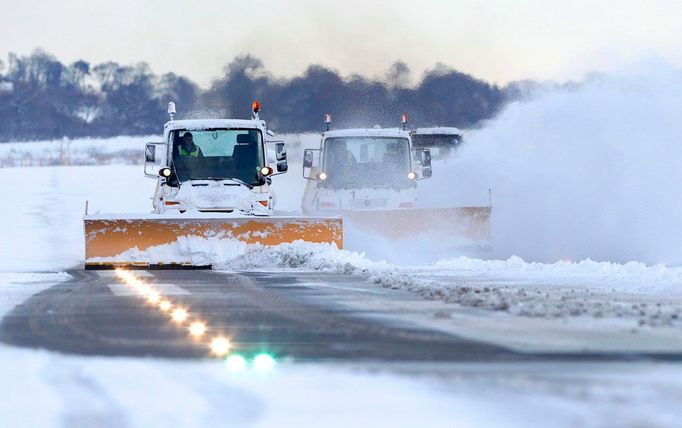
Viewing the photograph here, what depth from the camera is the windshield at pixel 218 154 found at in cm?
2345

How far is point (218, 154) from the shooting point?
78.0ft

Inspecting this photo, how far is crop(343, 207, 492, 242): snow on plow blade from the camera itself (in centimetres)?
2369

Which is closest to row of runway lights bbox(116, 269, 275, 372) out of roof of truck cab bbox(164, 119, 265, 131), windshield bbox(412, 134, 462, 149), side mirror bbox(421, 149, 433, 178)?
roof of truck cab bbox(164, 119, 265, 131)

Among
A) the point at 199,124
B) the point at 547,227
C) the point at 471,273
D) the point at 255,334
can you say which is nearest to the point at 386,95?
the point at 547,227

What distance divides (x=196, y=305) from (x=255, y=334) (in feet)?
9.62

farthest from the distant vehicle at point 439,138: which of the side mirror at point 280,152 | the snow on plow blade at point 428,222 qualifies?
the side mirror at point 280,152

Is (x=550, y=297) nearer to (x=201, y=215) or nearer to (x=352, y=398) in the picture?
(x=352, y=398)

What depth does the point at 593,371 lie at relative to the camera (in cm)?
809

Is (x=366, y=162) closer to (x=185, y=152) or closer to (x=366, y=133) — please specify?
(x=366, y=133)

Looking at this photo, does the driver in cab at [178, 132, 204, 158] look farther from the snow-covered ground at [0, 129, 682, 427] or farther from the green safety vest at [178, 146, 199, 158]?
the snow-covered ground at [0, 129, 682, 427]

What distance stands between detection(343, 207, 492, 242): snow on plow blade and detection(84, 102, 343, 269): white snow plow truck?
1475mm

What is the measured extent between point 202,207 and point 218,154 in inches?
43.1

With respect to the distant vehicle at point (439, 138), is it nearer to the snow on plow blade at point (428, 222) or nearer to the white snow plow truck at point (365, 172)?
the white snow plow truck at point (365, 172)

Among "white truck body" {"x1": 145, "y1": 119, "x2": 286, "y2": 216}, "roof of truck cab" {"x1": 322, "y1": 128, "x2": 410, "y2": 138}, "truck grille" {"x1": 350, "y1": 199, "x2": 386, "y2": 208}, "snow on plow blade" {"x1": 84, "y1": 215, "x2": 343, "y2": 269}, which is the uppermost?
"roof of truck cab" {"x1": 322, "y1": 128, "x2": 410, "y2": 138}
